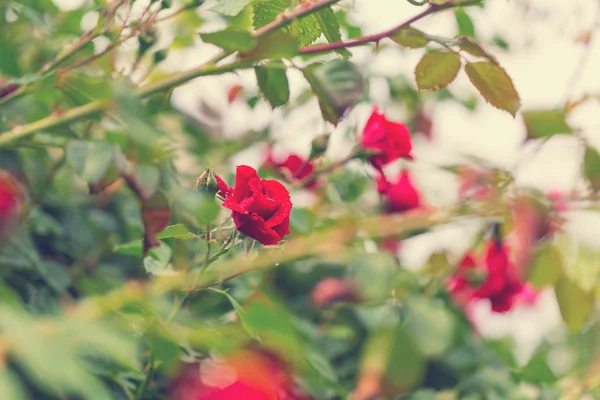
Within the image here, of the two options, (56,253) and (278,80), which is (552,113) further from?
(56,253)

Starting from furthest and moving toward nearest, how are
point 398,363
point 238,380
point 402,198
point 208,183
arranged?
1. point 402,198
2. point 398,363
3. point 208,183
4. point 238,380

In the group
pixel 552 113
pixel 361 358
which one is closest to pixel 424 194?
pixel 361 358

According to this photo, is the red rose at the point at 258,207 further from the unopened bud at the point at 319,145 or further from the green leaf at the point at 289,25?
the unopened bud at the point at 319,145

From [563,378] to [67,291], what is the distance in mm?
693

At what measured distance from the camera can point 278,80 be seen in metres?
0.52

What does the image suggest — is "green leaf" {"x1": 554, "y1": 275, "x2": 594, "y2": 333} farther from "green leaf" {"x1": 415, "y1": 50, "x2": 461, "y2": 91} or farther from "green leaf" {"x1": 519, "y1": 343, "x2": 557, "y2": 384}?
"green leaf" {"x1": 415, "y1": 50, "x2": 461, "y2": 91}

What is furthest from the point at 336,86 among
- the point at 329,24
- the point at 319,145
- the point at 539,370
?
the point at 539,370

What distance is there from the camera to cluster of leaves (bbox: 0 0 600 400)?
0.45 meters

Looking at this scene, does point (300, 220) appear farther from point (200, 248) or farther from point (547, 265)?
point (547, 265)

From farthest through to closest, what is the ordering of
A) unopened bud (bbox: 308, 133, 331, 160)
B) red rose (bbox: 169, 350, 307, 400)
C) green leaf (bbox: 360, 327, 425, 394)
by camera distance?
unopened bud (bbox: 308, 133, 331, 160) < green leaf (bbox: 360, 327, 425, 394) < red rose (bbox: 169, 350, 307, 400)

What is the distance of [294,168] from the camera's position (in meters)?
0.85

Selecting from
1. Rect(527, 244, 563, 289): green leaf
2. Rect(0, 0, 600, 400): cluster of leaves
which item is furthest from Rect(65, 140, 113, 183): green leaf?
Rect(527, 244, 563, 289): green leaf

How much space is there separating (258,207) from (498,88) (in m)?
0.20

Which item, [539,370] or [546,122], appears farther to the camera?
[539,370]
